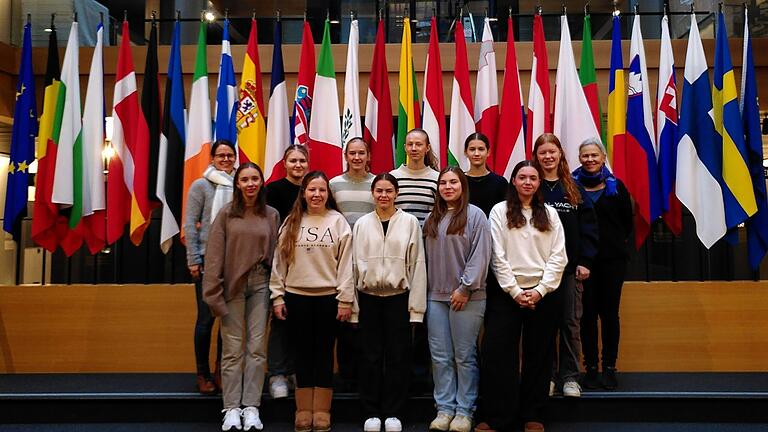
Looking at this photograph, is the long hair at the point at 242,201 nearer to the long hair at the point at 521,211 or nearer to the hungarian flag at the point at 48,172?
the long hair at the point at 521,211

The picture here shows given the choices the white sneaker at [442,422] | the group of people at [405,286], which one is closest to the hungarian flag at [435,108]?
the group of people at [405,286]

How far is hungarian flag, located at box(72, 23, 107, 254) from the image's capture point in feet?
14.0

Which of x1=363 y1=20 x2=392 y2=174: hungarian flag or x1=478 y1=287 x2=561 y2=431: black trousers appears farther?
x1=363 y1=20 x2=392 y2=174: hungarian flag

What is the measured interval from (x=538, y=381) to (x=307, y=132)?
7.99ft

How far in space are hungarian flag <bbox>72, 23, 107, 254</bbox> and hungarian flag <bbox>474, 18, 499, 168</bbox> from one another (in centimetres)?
287

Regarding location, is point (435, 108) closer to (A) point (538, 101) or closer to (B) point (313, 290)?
(A) point (538, 101)

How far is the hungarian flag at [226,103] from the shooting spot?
169 inches

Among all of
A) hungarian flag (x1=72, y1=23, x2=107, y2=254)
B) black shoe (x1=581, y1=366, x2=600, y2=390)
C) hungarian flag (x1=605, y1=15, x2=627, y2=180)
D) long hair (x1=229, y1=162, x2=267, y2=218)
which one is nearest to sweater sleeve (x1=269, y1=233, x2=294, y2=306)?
long hair (x1=229, y1=162, x2=267, y2=218)

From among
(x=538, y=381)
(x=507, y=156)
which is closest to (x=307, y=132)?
(x=507, y=156)

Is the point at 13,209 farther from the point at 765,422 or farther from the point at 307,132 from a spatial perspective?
the point at 765,422

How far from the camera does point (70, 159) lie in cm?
424

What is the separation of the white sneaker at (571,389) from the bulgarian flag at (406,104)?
195 cm

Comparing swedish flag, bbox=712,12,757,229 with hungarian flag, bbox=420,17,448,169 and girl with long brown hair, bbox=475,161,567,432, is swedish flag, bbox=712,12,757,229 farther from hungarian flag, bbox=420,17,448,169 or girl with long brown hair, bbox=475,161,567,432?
hungarian flag, bbox=420,17,448,169

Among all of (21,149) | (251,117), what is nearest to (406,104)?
(251,117)
